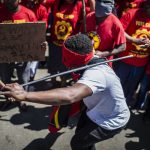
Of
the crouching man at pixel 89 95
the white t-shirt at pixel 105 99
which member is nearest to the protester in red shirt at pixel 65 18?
the crouching man at pixel 89 95

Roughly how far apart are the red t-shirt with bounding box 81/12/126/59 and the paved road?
1.29m

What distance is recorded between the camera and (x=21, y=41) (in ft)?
17.3

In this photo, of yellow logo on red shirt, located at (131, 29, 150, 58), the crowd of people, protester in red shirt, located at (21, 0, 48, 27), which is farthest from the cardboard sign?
yellow logo on red shirt, located at (131, 29, 150, 58)

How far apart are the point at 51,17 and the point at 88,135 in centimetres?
275

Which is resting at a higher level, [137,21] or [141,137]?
[137,21]

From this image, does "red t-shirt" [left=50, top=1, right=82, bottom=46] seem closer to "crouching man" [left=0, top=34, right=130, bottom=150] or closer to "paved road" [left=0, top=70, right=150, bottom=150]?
"paved road" [left=0, top=70, right=150, bottom=150]

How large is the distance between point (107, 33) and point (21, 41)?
112cm

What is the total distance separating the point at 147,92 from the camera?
20.2ft

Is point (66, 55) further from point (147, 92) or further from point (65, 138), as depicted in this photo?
point (147, 92)

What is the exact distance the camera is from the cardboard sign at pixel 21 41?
16.9ft

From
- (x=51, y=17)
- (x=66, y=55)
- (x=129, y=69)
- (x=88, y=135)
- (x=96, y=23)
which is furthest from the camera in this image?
(x=51, y=17)

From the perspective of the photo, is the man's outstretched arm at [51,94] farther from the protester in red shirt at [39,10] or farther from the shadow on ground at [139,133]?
the protester in red shirt at [39,10]

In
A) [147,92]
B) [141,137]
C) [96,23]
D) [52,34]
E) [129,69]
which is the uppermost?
[96,23]

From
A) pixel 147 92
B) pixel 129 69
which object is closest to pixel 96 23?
pixel 129 69
